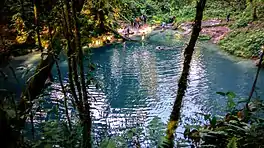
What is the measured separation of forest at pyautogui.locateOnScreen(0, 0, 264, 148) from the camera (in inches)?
137

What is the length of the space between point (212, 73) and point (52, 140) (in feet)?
37.9

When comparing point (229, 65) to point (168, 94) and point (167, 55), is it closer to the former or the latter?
point (167, 55)

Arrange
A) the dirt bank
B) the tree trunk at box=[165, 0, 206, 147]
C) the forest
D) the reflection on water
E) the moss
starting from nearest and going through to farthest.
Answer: the tree trunk at box=[165, 0, 206, 147], the forest, the reflection on water, the moss, the dirt bank

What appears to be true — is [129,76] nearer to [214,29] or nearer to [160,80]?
[160,80]

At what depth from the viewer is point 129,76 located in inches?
567

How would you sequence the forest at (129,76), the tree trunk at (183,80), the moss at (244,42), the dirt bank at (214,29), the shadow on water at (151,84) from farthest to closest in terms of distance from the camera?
1. the dirt bank at (214,29)
2. the moss at (244,42)
3. the shadow on water at (151,84)
4. the forest at (129,76)
5. the tree trunk at (183,80)

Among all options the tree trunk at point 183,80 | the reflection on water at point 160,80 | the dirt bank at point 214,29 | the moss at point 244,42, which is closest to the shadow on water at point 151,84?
the reflection on water at point 160,80

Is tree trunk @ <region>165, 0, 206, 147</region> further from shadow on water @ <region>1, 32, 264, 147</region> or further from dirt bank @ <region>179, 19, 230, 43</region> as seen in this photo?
dirt bank @ <region>179, 19, 230, 43</region>

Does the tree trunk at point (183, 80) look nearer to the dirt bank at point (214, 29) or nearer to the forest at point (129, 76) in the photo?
the forest at point (129, 76)

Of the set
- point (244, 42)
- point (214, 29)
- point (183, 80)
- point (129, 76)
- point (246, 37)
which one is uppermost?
point (183, 80)

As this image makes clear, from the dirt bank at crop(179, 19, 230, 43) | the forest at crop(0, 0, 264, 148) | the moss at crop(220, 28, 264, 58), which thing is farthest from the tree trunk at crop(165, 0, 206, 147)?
the dirt bank at crop(179, 19, 230, 43)

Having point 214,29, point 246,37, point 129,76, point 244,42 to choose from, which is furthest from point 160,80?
point 214,29

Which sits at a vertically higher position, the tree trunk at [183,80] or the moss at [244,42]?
the tree trunk at [183,80]

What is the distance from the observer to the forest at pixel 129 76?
3.48 m
